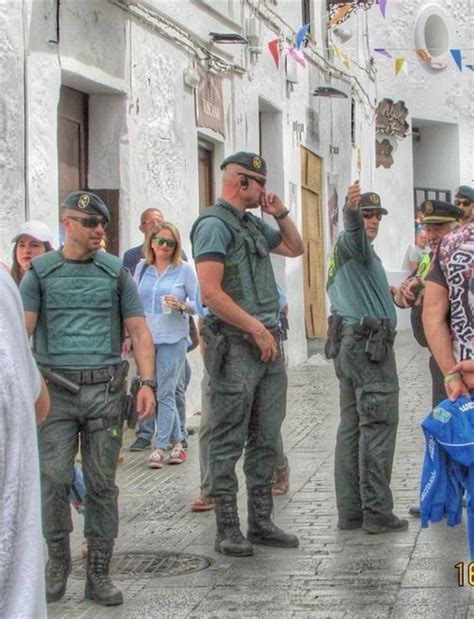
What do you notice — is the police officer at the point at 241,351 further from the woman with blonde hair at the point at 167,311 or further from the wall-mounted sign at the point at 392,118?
the wall-mounted sign at the point at 392,118

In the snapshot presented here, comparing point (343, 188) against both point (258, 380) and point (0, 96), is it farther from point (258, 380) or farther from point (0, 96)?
point (258, 380)

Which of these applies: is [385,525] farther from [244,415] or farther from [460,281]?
[460,281]

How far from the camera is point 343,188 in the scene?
74.7 feet

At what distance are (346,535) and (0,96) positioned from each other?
411 centimetres

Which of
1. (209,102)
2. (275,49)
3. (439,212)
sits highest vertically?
(275,49)

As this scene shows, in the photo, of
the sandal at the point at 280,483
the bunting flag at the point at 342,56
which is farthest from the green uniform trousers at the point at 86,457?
the bunting flag at the point at 342,56

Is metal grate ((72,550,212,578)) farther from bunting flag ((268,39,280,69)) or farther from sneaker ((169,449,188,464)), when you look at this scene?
bunting flag ((268,39,280,69))

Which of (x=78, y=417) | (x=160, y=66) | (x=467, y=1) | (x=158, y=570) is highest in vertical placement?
(x=467, y=1)

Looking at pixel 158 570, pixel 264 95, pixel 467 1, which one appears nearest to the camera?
pixel 158 570

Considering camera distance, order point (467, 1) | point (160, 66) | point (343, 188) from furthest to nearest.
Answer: point (467, 1) → point (343, 188) → point (160, 66)

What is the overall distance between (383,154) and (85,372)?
2062 centimetres

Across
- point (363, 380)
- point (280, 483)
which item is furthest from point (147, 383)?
point (280, 483)

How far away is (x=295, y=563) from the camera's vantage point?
6871 mm

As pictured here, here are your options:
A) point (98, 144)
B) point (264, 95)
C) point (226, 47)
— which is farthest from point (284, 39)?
point (98, 144)
